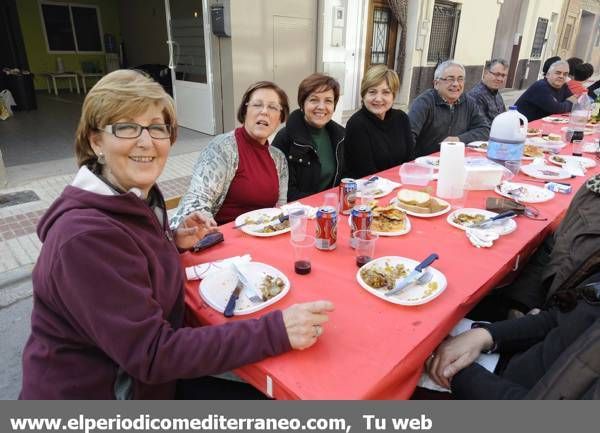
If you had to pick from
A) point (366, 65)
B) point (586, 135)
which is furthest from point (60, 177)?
point (366, 65)

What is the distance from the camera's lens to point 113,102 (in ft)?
3.67

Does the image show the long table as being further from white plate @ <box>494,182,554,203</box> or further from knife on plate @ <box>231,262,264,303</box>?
white plate @ <box>494,182,554,203</box>

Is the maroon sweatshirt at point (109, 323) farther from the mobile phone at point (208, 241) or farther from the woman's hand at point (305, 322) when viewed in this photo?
the mobile phone at point (208, 241)

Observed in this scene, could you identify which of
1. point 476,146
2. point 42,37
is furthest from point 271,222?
point 42,37

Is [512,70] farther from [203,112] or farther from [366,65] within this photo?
[203,112]

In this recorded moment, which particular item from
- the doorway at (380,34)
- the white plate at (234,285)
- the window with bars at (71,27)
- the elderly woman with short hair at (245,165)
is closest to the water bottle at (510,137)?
the elderly woman with short hair at (245,165)

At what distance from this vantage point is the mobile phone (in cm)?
166

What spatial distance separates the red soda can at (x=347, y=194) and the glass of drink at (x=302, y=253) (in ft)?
1.39

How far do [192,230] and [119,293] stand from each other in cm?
68

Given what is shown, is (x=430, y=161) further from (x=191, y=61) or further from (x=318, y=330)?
(x=191, y=61)

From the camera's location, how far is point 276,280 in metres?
1.40

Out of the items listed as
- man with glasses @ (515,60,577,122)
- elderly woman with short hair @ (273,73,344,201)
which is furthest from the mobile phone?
man with glasses @ (515,60,577,122)

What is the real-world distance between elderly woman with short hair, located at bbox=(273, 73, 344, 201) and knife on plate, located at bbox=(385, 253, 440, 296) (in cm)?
134

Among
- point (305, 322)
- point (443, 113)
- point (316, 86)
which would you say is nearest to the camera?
point (305, 322)
